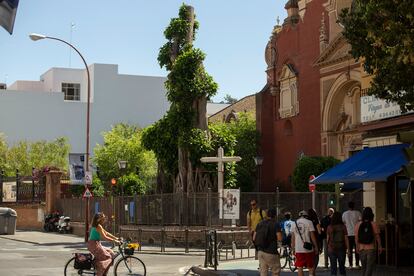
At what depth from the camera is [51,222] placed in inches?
1790

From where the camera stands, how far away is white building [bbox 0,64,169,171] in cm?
8488

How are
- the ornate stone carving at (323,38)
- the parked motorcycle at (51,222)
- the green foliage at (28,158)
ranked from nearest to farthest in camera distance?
the ornate stone carving at (323,38) < the parked motorcycle at (51,222) < the green foliage at (28,158)

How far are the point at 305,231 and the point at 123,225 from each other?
22599 mm

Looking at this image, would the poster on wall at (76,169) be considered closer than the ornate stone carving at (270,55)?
Yes

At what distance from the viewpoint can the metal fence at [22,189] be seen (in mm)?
50719

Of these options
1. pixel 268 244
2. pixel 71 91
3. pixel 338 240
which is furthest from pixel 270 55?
pixel 71 91

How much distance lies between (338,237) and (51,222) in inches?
1268

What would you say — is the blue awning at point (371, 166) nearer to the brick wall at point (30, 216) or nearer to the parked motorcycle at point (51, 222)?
the parked motorcycle at point (51, 222)

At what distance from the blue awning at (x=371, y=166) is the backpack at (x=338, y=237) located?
1.36 m

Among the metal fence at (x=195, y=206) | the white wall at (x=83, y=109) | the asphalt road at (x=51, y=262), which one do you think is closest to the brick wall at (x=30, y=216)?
the metal fence at (x=195, y=206)

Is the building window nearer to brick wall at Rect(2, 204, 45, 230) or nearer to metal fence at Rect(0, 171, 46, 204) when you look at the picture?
metal fence at Rect(0, 171, 46, 204)

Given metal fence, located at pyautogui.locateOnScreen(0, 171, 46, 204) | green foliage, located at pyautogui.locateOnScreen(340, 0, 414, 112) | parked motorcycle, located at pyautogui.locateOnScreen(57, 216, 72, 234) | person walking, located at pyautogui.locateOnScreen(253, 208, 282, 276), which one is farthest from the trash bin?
person walking, located at pyautogui.locateOnScreen(253, 208, 282, 276)

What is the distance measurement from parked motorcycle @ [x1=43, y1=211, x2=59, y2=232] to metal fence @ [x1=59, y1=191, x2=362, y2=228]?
1046 cm

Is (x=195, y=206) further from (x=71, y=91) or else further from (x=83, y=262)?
(x=71, y=91)
